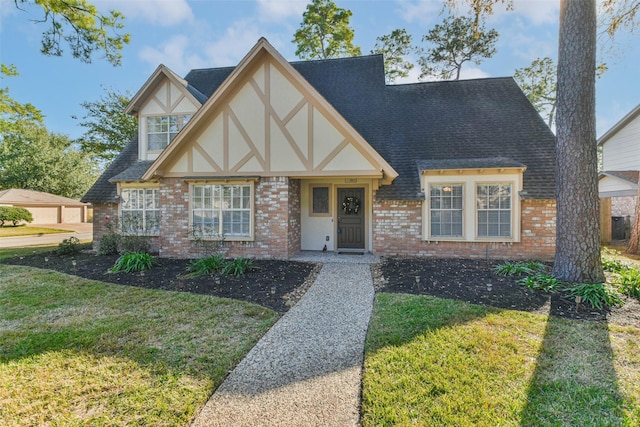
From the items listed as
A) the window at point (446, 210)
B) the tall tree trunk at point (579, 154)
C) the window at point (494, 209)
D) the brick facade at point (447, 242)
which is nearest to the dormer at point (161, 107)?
the brick facade at point (447, 242)

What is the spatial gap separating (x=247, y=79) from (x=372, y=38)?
14.8 metres

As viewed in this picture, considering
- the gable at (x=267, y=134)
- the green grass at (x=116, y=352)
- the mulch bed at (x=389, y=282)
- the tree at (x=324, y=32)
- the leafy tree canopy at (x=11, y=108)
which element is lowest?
the green grass at (x=116, y=352)

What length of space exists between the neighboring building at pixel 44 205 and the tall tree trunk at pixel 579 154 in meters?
31.6

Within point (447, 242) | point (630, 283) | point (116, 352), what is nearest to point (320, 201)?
point (447, 242)

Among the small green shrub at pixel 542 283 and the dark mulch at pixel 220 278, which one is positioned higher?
the small green shrub at pixel 542 283

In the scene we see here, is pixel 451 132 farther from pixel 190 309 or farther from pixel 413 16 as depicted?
pixel 190 309

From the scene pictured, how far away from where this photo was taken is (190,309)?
5172mm

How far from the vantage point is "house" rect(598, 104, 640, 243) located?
13123 millimetres

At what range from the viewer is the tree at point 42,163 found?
1228 inches

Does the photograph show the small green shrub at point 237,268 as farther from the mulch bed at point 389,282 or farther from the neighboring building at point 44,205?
the neighboring building at point 44,205

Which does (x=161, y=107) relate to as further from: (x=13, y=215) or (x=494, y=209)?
(x=13, y=215)

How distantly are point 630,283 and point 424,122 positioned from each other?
799cm

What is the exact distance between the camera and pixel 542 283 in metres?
6.02

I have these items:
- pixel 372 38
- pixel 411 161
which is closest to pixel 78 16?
pixel 411 161
